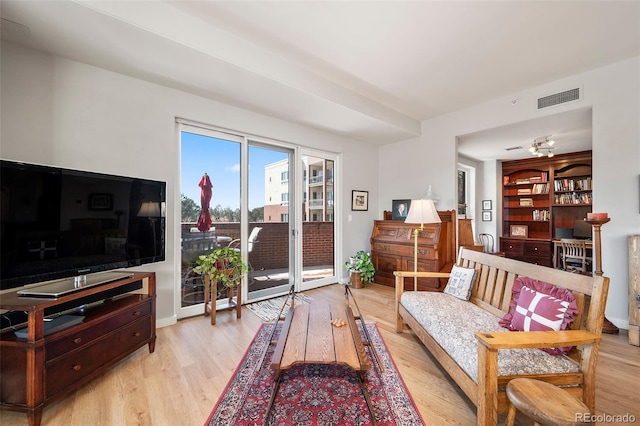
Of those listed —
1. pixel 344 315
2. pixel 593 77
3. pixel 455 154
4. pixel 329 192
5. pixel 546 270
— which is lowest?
pixel 344 315

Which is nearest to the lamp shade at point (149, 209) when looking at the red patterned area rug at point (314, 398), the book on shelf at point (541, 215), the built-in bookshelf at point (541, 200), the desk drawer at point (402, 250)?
the red patterned area rug at point (314, 398)

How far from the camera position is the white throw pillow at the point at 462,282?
8.04 ft

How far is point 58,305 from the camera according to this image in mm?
1742

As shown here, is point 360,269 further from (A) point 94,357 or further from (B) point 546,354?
(A) point 94,357

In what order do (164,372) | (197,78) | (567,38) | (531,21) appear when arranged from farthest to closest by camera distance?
(197,78) → (567,38) → (531,21) → (164,372)

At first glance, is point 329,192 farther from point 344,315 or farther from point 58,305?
point 58,305

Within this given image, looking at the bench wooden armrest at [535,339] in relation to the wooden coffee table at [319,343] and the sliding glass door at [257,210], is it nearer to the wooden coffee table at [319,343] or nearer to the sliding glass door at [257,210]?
the wooden coffee table at [319,343]

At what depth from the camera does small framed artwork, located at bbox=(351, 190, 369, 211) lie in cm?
492

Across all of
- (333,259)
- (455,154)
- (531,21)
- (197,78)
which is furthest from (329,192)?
(531,21)

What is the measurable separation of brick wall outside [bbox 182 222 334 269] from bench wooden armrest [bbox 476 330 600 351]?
3.02 meters

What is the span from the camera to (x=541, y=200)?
249 inches

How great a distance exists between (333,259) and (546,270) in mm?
3279

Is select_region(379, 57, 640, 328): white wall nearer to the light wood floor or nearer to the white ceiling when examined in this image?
the white ceiling

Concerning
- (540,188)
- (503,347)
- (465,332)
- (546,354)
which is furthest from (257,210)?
(540,188)
